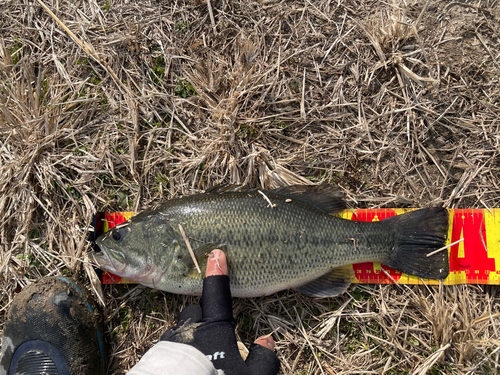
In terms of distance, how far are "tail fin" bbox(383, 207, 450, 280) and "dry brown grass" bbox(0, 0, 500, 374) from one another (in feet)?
0.84

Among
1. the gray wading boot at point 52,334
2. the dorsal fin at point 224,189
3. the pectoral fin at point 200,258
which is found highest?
the dorsal fin at point 224,189

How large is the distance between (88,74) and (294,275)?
10.0ft

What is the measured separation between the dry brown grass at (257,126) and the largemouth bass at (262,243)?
310mm

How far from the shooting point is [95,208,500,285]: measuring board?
10.5 ft

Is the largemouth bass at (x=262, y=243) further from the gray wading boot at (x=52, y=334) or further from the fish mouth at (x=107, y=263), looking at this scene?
the gray wading boot at (x=52, y=334)

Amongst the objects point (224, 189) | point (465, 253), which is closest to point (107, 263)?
point (224, 189)

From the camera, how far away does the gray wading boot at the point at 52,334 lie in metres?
3.12

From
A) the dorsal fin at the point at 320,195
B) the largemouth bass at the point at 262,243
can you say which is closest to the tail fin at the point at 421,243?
A: the largemouth bass at the point at 262,243

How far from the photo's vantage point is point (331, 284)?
3.14 m

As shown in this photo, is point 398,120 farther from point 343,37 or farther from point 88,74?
point 88,74

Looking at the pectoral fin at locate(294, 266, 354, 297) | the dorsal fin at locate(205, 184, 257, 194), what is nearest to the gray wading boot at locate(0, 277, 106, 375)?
the dorsal fin at locate(205, 184, 257, 194)

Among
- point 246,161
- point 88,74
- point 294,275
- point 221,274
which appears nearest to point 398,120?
point 246,161

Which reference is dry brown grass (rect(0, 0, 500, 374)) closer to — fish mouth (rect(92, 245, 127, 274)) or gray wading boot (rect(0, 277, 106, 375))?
gray wading boot (rect(0, 277, 106, 375))

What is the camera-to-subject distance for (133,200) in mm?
3391
